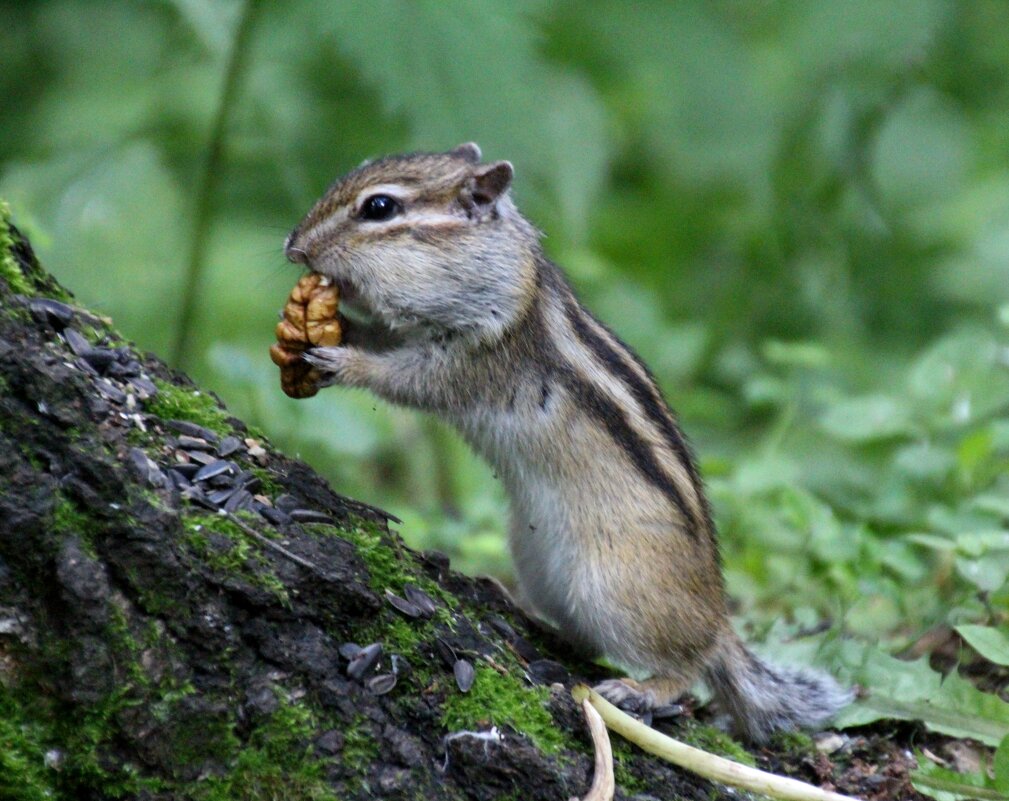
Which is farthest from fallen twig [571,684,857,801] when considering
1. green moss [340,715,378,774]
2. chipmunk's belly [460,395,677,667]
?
green moss [340,715,378,774]

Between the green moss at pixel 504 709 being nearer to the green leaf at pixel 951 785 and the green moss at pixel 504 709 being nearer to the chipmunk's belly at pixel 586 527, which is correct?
the chipmunk's belly at pixel 586 527

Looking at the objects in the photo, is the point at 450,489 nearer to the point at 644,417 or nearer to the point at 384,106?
the point at 384,106

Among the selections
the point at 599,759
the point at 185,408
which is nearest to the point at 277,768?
the point at 599,759

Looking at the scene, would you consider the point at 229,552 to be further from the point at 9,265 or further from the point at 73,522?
the point at 9,265

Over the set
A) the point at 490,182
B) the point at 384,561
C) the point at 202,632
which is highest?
the point at 490,182

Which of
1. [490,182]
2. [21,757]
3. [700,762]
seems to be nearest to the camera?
[21,757]

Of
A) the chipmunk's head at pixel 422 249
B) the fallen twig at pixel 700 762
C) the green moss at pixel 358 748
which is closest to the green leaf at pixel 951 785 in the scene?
the fallen twig at pixel 700 762

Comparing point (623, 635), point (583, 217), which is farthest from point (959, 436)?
point (623, 635)
